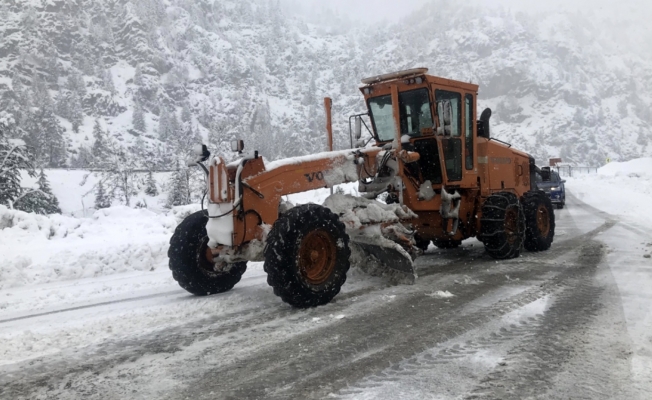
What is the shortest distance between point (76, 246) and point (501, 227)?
7352 mm

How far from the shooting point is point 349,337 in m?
4.20

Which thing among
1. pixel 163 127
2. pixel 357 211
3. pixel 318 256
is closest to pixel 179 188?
pixel 357 211

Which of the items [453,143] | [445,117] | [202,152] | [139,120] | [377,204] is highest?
[139,120]

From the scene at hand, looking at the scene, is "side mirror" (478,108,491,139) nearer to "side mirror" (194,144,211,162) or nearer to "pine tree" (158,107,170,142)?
"side mirror" (194,144,211,162)

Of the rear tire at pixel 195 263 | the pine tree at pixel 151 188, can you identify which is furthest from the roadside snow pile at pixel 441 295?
the pine tree at pixel 151 188

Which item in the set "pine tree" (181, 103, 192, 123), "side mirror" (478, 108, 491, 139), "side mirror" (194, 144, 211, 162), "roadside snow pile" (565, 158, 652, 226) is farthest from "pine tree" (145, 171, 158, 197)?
"pine tree" (181, 103, 192, 123)

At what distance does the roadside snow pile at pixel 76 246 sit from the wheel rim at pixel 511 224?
19.4 ft

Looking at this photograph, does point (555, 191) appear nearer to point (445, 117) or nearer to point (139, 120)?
point (445, 117)

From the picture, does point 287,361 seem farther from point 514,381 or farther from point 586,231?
point 586,231

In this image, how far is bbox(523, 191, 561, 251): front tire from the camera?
8844mm

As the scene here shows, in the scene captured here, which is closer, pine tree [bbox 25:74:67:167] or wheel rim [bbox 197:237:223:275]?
wheel rim [bbox 197:237:223:275]

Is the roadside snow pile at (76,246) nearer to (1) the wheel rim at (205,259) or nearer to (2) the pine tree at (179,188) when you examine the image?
(1) the wheel rim at (205,259)

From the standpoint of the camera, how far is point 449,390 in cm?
309

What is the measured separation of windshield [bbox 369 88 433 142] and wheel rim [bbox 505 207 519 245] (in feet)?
6.79
